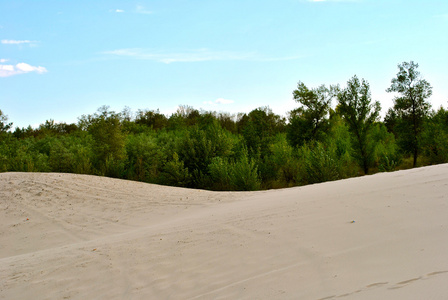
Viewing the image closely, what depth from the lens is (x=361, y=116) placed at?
18.5 meters

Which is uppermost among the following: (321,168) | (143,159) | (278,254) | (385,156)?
(143,159)

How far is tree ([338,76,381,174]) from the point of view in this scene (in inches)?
728

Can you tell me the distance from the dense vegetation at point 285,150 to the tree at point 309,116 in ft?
0.20

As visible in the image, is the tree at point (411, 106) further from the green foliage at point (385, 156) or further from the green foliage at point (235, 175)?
the green foliage at point (235, 175)

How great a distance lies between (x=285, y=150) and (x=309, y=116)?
448 cm

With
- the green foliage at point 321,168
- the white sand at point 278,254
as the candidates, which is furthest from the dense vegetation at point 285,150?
the white sand at point 278,254

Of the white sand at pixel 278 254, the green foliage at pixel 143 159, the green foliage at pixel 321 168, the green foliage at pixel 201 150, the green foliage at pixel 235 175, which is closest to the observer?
the white sand at pixel 278 254

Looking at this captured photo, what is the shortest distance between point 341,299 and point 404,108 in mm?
18242

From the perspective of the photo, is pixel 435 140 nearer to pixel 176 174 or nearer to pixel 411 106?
pixel 411 106

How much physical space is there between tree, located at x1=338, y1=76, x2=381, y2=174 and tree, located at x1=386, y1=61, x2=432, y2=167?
4.61 ft

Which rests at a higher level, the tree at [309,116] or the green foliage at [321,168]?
the tree at [309,116]

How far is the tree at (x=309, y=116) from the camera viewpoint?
21.9 metres

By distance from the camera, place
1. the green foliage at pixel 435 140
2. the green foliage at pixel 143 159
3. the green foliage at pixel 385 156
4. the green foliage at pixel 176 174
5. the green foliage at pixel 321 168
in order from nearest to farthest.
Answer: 1. the green foliage at pixel 321 168
2. the green foliage at pixel 435 140
3. the green foliage at pixel 385 156
4. the green foliage at pixel 176 174
5. the green foliage at pixel 143 159

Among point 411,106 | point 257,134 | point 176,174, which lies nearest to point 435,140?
point 411,106
